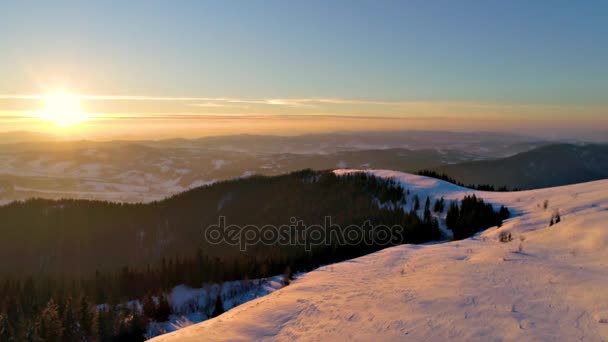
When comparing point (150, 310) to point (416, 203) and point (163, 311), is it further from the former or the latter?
point (416, 203)

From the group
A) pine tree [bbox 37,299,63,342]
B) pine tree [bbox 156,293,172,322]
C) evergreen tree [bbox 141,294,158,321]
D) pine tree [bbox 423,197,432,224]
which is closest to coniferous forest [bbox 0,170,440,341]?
pine tree [bbox 423,197,432,224]

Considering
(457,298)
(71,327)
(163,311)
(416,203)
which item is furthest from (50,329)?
(416,203)

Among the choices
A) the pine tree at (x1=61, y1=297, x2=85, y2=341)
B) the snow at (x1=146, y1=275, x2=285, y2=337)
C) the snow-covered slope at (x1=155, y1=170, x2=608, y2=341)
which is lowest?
the snow at (x1=146, y1=275, x2=285, y2=337)

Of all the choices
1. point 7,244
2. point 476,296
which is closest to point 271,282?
point 476,296

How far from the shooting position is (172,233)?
11900 cm

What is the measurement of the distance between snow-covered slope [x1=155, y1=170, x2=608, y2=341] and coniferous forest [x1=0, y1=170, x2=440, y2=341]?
46.8ft

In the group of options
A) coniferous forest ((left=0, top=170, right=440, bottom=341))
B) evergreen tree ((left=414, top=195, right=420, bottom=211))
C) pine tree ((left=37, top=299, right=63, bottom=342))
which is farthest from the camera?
evergreen tree ((left=414, top=195, right=420, bottom=211))

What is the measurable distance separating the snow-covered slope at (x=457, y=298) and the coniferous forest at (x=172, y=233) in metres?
14.3

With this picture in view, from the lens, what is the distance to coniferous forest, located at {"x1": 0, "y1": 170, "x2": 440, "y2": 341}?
144 feet

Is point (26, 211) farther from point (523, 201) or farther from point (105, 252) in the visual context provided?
point (523, 201)

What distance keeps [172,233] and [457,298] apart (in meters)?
123

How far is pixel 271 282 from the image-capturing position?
28047 mm

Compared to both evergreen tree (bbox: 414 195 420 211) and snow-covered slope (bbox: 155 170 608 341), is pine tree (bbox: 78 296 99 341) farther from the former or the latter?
evergreen tree (bbox: 414 195 420 211)

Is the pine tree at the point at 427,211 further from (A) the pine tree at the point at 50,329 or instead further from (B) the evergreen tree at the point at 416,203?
(A) the pine tree at the point at 50,329
